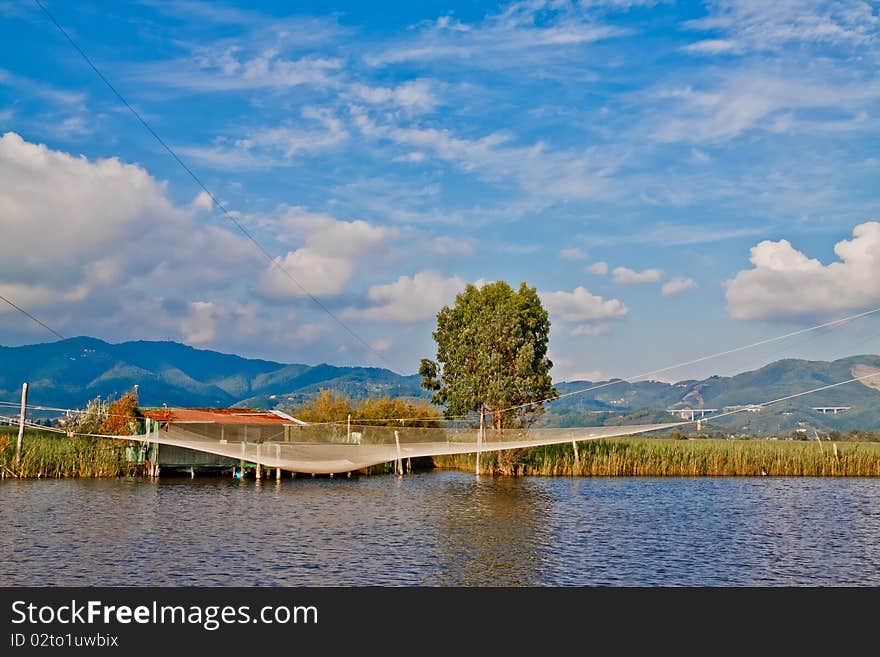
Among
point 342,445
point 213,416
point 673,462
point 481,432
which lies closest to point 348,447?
point 342,445

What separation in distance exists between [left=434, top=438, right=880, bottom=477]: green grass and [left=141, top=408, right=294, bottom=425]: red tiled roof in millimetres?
10976

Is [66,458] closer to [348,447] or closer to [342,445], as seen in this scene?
[342,445]

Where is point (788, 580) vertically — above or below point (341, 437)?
below

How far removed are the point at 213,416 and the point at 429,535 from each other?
2205 cm

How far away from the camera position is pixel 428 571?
16.1 m

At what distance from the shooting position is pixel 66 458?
110 ft

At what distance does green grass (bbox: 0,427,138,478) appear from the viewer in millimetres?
32281

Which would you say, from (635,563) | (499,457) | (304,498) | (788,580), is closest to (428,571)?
(635,563)

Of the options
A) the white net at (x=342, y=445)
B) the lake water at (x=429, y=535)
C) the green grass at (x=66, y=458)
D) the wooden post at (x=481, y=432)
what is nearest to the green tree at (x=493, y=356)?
the wooden post at (x=481, y=432)

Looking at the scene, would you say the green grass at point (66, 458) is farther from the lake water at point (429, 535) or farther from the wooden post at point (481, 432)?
the wooden post at point (481, 432)

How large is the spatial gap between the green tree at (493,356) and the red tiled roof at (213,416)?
859cm

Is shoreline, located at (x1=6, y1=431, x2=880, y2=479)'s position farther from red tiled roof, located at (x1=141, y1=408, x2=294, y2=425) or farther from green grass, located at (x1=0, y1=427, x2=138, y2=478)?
red tiled roof, located at (x1=141, y1=408, x2=294, y2=425)
